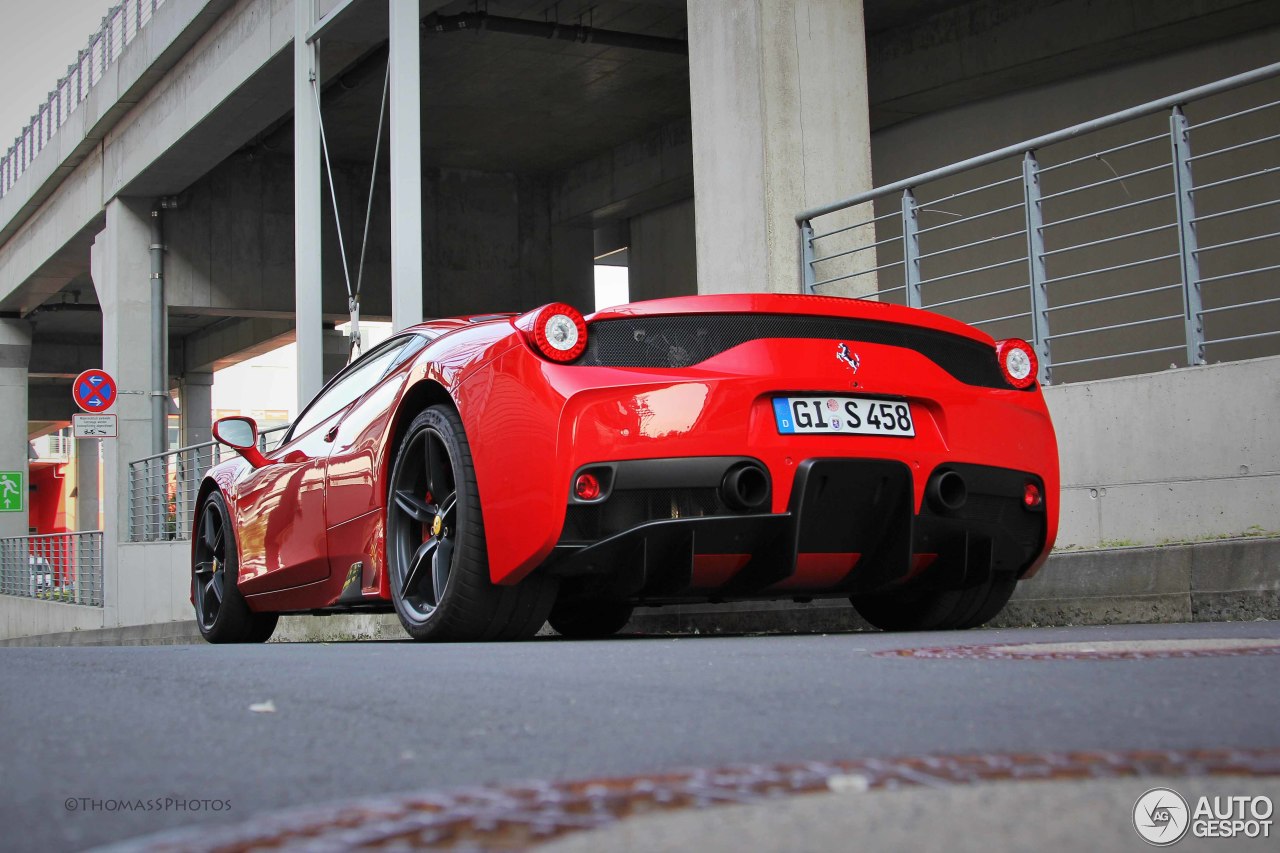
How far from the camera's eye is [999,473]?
5.00 meters

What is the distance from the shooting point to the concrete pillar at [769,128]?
906cm

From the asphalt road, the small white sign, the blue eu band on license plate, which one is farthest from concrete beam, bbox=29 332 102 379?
the asphalt road

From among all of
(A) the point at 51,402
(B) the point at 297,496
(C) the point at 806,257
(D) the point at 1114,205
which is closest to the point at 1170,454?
(C) the point at 806,257

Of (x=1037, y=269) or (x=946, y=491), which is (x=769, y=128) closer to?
(x=1037, y=269)

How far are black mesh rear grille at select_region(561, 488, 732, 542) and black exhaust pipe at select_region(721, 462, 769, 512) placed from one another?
48mm

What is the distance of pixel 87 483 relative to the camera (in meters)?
51.0

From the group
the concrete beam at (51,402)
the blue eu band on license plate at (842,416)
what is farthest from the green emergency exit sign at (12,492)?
the blue eu band on license plate at (842,416)

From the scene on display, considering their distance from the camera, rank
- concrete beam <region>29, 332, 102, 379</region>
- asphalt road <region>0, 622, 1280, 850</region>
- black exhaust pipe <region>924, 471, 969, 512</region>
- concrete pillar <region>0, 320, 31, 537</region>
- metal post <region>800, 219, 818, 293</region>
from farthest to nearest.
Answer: concrete beam <region>29, 332, 102, 379</region>
concrete pillar <region>0, 320, 31, 537</region>
metal post <region>800, 219, 818, 293</region>
black exhaust pipe <region>924, 471, 969, 512</region>
asphalt road <region>0, 622, 1280, 850</region>

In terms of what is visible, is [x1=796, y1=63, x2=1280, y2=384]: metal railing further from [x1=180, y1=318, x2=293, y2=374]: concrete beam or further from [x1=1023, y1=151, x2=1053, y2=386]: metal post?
[x1=180, y1=318, x2=293, y2=374]: concrete beam

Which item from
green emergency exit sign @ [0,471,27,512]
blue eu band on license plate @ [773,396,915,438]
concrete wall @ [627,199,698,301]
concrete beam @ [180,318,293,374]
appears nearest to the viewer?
blue eu band on license plate @ [773,396,915,438]

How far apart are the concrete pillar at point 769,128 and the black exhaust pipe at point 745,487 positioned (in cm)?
456

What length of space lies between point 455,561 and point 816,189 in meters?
5.04

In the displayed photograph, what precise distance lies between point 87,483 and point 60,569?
29.2 m

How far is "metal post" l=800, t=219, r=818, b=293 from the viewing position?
9055mm
